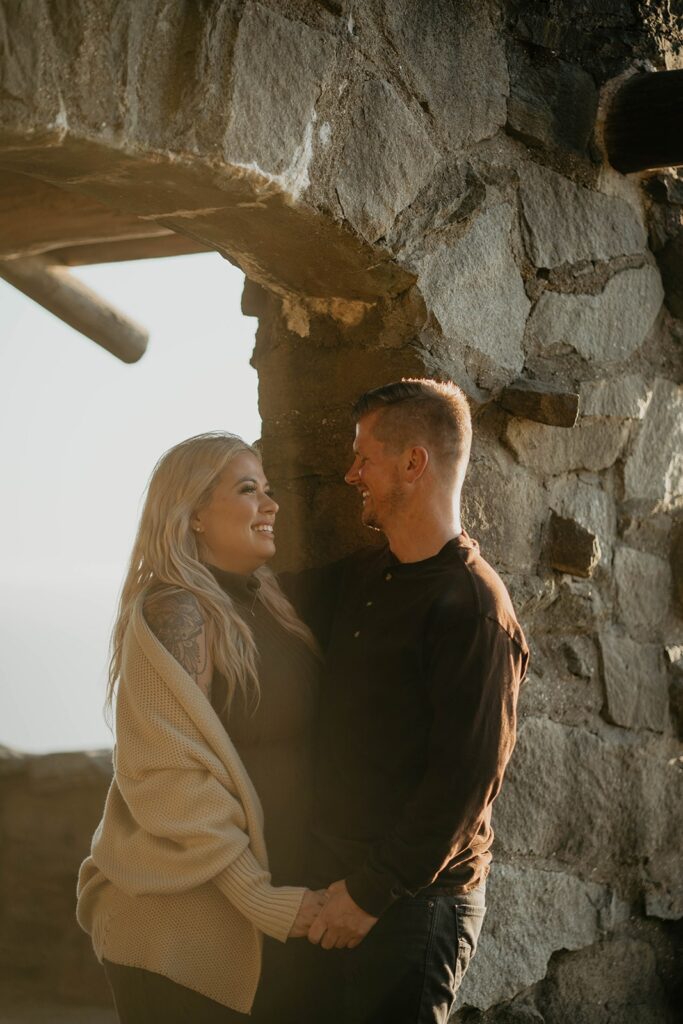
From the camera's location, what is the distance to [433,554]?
2.13 m

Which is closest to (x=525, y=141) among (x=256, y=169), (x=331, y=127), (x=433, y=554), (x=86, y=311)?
(x=331, y=127)

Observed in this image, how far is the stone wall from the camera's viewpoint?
6.76ft

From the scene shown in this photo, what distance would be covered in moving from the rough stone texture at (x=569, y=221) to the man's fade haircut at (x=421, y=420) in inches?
25.0

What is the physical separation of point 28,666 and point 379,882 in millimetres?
7418

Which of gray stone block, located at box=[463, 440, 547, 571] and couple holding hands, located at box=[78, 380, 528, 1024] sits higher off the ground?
gray stone block, located at box=[463, 440, 547, 571]

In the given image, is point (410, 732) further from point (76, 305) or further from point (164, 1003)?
point (76, 305)

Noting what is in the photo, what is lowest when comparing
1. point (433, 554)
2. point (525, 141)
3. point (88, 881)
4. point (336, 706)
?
point (88, 881)

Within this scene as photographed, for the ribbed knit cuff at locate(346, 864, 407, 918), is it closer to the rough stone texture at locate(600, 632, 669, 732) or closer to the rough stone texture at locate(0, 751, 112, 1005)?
the rough stone texture at locate(600, 632, 669, 732)

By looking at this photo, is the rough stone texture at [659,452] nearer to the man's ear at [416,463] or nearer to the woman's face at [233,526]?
the man's ear at [416,463]

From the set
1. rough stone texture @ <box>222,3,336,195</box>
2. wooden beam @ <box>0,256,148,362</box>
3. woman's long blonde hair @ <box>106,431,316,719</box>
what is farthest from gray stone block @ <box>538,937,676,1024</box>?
wooden beam @ <box>0,256,148,362</box>

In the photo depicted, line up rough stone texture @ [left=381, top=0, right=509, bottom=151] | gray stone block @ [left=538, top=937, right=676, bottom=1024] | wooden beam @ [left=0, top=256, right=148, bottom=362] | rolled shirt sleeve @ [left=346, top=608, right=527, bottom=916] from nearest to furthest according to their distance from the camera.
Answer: rolled shirt sleeve @ [left=346, top=608, right=527, bottom=916] → rough stone texture @ [left=381, top=0, right=509, bottom=151] → gray stone block @ [left=538, top=937, right=676, bottom=1024] → wooden beam @ [left=0, top=256, right=148, bottom=362]

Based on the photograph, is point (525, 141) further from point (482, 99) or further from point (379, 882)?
point (379, 882)

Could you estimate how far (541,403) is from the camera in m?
2.52

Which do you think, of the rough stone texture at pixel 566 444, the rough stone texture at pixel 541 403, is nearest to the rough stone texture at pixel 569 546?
the rough stone texture at pixel 566 444
